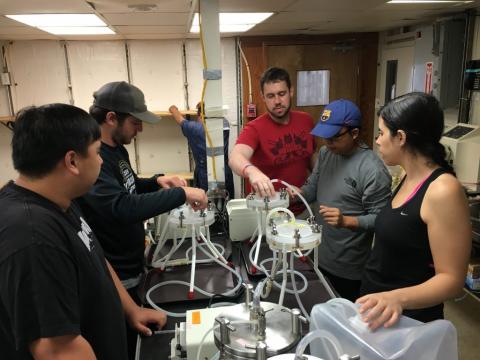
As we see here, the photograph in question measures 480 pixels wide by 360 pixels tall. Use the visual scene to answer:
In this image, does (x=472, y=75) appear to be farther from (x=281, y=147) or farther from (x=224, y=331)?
(x=224, y=331)

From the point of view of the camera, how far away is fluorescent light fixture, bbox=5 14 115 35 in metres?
2.49

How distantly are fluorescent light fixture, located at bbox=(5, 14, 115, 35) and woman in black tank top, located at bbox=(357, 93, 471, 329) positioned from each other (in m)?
2.17

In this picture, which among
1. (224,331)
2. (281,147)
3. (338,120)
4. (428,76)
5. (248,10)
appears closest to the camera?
(224,331)

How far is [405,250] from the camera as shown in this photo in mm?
1179

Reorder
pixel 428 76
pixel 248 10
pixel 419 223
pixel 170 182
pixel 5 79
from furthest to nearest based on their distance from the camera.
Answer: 1. pixel 5 79
2. pixel 428 76
3. pixel 248 10
4. pixel 170 182
5. pixel 419 223

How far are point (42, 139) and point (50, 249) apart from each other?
9.6 inches

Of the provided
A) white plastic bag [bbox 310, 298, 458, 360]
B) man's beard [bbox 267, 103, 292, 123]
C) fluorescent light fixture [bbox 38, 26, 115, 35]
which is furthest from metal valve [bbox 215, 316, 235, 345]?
fluorescent light fixture [bbox 38, 26, 115, 35]

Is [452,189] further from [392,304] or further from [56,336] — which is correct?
[56,336]

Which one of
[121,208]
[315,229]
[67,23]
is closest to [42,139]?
[121,208]

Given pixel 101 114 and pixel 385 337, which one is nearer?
pixel 385 337

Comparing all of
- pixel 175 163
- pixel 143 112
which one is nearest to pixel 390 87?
pixel 175 163

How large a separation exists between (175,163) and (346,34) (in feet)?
7.90

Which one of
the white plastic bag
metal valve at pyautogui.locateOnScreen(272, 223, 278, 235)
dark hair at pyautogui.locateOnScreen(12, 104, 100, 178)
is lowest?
the white plastic bag

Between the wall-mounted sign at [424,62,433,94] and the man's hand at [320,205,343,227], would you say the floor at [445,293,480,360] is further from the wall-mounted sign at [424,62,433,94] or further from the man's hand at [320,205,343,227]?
the wall-mounted sign at [424,62,433,94]
